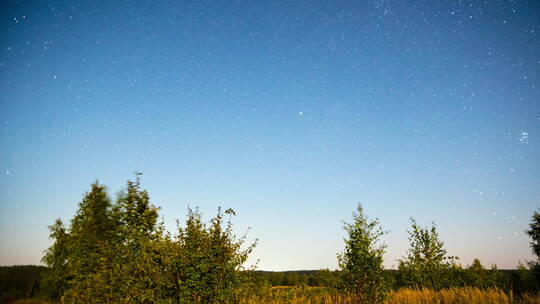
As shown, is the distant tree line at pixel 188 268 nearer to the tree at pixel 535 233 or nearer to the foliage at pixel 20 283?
the tree at pixel 535 233

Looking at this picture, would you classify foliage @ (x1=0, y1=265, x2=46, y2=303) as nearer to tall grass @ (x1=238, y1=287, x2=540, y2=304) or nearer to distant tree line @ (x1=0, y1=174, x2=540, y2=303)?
distant tree line @ (x1=0, y1=174, x2=540, y2=303)

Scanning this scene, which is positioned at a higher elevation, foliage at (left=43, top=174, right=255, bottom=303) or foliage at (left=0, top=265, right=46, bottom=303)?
foliage at (left=43, top=174, right=255, bottom=303)

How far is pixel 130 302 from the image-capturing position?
1010cm

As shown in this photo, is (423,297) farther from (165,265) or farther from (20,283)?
(20,283)

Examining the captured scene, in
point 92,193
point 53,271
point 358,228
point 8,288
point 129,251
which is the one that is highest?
point 92,193

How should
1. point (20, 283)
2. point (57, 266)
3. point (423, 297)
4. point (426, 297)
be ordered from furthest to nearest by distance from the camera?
point (20, 283), point (57, 266), point (423, 297), point (426, 297)

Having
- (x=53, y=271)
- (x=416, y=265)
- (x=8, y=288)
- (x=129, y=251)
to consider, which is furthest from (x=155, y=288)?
(x=8, y=288)

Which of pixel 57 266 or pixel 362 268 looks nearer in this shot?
pixel 362 268

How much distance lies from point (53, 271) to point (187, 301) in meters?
45.2

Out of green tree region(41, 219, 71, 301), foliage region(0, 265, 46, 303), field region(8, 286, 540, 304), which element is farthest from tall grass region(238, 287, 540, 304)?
foliage region(0, 265, 46, 303)

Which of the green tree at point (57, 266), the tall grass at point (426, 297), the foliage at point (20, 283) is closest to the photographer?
the tall grass at point (426, 297)

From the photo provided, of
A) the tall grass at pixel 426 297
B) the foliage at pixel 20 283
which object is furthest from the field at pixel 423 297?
the foliage at pixel 20 283

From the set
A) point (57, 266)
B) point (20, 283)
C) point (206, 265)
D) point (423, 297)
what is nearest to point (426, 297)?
point (423, 297)

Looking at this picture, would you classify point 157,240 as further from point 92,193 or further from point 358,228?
point 92,193
